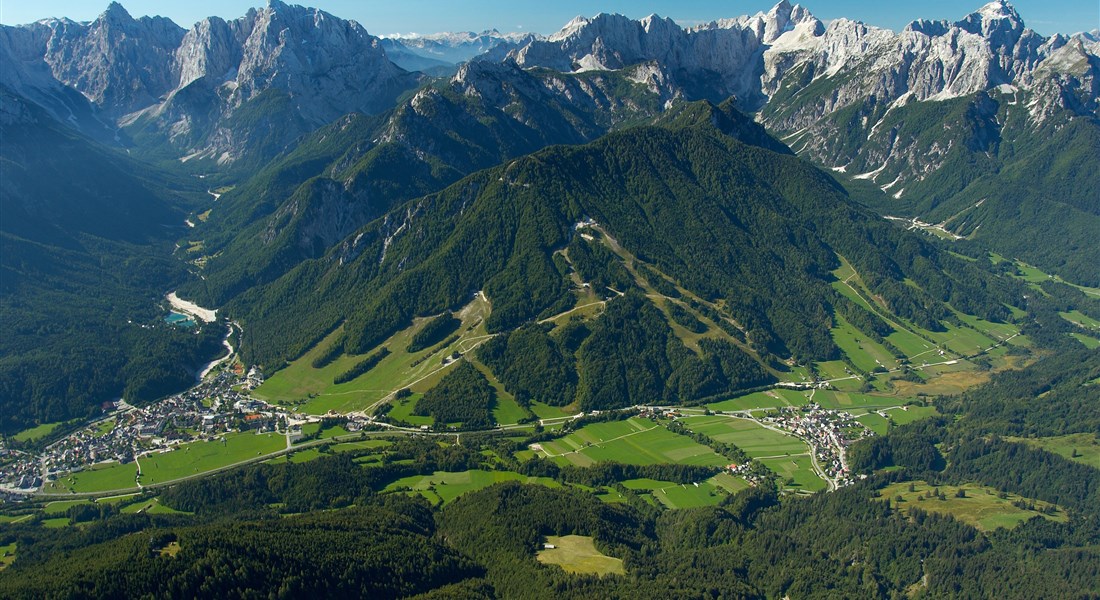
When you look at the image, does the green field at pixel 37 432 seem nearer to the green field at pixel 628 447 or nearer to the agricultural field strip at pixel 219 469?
the agricultural field strip at pixel 219 469

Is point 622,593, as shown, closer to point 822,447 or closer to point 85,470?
point 822,447

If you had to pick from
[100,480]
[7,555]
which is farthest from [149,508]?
[7,555]

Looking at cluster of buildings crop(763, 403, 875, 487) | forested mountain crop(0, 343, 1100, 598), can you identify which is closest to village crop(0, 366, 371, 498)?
forested mountain crop(0, 343, 1100, 598)

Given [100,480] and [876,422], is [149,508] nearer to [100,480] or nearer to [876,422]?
[100,480]

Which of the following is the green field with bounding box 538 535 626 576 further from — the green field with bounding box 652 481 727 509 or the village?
the village

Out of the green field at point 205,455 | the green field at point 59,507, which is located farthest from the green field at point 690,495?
the green field at point 59,507

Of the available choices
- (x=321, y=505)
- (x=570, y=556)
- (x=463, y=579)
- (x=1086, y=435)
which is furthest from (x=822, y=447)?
(x=321, y=505)
